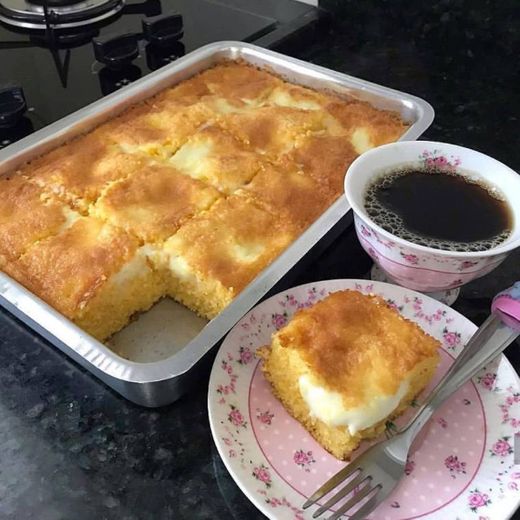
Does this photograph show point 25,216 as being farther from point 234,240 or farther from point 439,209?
point 439,209

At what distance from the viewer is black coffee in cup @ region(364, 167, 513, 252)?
91 centimetres

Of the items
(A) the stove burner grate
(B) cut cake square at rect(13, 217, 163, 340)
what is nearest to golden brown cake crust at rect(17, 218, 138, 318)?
(B) cut cake square at rect(13, 217, 163, 340)

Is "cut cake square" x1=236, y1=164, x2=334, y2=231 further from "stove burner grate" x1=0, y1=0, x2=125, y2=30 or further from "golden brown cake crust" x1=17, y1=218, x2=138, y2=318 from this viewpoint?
"stove burner grate" x1=0, y1=0, x2=125, y2=30

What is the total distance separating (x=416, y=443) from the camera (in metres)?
0.81

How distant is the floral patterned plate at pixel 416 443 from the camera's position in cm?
73

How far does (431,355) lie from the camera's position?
815mm

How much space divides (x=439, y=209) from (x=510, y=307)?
0.64 ft

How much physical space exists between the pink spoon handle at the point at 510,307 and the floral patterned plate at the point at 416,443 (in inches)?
2.2

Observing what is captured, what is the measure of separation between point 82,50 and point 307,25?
23.9 inches

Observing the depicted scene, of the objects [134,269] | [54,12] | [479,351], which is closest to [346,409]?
[479,351]

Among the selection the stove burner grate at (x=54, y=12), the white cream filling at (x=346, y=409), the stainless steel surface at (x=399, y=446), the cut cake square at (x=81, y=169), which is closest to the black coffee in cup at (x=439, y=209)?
the stainless steel surface at (x=399, y=446)

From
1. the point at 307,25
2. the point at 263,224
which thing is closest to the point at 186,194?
the point at 263,224

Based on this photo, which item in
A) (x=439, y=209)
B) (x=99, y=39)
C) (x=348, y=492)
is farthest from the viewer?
(x=99, y=39)

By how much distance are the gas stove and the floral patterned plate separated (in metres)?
0.80
